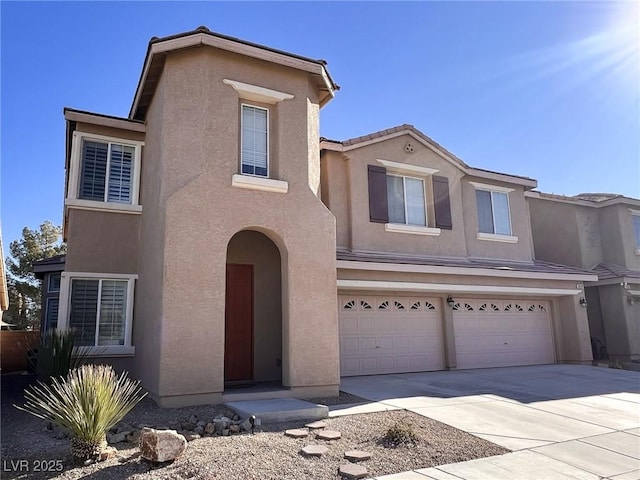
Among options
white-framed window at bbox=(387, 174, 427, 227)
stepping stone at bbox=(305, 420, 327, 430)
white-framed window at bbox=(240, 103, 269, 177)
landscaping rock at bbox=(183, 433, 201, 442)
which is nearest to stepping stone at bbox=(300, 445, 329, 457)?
stepping stone at bbox=(305, 420, 327, 430)

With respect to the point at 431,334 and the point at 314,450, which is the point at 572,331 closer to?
the point at 431,334

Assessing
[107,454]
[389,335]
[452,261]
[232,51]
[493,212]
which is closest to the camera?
[107,454]

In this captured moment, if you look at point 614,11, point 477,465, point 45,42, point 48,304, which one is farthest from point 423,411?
point 48,304

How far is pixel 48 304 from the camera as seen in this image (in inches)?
700

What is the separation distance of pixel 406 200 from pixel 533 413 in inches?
317

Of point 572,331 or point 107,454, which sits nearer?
point 107,454

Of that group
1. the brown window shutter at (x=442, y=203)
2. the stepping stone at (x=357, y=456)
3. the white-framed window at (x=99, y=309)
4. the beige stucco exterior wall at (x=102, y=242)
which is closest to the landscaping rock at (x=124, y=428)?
the stepping stone at (x=357, y=456)

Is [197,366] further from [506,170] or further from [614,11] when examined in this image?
[506,170]

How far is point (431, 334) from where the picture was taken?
14.3m

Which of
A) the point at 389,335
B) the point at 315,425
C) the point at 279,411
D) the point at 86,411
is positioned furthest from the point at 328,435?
the point at 389,335

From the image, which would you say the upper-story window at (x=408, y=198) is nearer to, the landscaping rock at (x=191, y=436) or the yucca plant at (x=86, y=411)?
the landscaping rock at (x=191, y=436)

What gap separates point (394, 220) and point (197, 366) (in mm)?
8239

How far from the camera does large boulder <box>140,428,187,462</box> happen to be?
5.46m

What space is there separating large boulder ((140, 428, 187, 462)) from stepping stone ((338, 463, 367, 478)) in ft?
6.56
